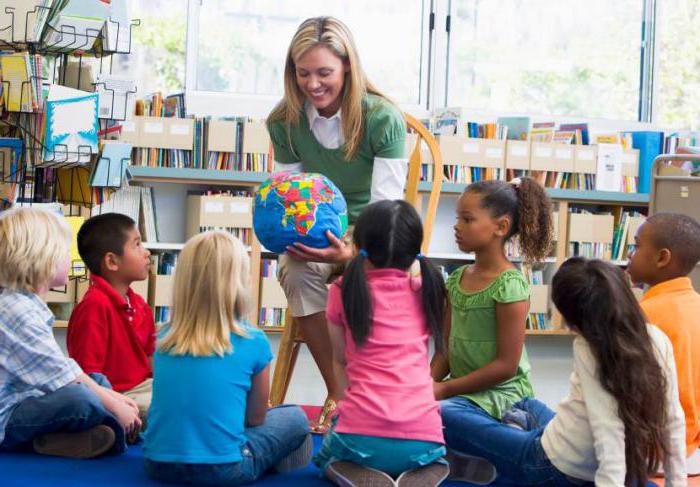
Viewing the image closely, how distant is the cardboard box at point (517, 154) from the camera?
5.62 meters

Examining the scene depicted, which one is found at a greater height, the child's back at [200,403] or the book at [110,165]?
the book at [110,165]

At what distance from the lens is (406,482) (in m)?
2.14

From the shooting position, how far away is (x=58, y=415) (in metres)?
2.40

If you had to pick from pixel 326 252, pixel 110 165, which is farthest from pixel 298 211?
pixel 110 165

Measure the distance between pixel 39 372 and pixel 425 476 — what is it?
95 cm

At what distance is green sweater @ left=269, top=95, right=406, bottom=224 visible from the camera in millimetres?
2838

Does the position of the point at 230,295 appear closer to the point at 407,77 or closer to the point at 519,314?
the point at 519,314

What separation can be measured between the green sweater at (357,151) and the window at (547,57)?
11.4 feet

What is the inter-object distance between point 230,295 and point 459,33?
4483 millimetres

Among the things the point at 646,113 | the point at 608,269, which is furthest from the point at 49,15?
the point at 646,113

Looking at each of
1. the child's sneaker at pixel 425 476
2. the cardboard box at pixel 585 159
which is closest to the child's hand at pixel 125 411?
the child's sneaker at pixel 425 476

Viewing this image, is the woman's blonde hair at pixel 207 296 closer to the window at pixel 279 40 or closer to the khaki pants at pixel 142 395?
the khaki pants at pixel 142 395

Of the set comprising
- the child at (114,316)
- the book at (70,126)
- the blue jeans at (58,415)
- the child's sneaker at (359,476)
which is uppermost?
the book at (70,126)

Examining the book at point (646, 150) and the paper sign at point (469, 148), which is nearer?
the paper sign at point (469, 148)
